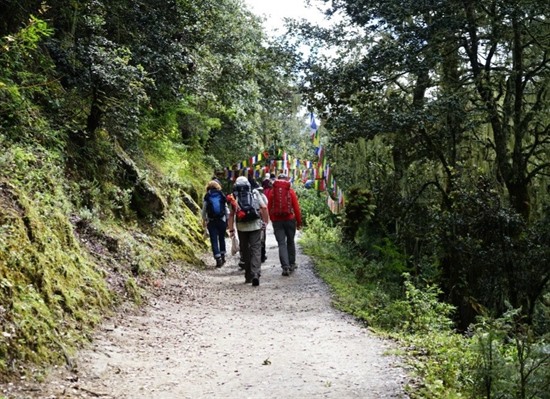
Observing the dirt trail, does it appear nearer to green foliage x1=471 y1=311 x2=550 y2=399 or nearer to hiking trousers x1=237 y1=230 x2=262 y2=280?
green foliage x1=471 y1=311 x2=550 y2=399

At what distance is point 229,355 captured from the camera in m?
5.98

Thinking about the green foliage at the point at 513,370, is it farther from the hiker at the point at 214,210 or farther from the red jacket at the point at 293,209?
the hiker at the point at 214,210

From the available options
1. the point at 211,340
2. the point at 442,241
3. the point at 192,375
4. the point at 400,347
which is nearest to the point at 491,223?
the point at 442,241

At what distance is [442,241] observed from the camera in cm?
1249

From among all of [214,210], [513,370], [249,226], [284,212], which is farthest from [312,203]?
[513,370]

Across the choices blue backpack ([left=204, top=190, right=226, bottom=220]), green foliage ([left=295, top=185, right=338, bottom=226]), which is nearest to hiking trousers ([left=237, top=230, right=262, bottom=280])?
blue backpack ([left=204, top=190, right=226, bottom=220])

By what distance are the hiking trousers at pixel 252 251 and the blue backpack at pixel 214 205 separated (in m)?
1.70

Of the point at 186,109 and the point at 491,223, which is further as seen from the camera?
the point at 186,109

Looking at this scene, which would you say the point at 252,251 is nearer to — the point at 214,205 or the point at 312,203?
the point at 214,205

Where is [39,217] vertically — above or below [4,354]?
above

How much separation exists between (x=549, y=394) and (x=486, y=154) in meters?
12.6

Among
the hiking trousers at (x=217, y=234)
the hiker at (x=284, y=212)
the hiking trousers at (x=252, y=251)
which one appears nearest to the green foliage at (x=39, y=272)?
the hiking trousers at (x=252, y=251)

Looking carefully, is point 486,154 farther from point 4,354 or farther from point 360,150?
point 4,354

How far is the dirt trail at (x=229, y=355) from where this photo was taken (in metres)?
4.70
